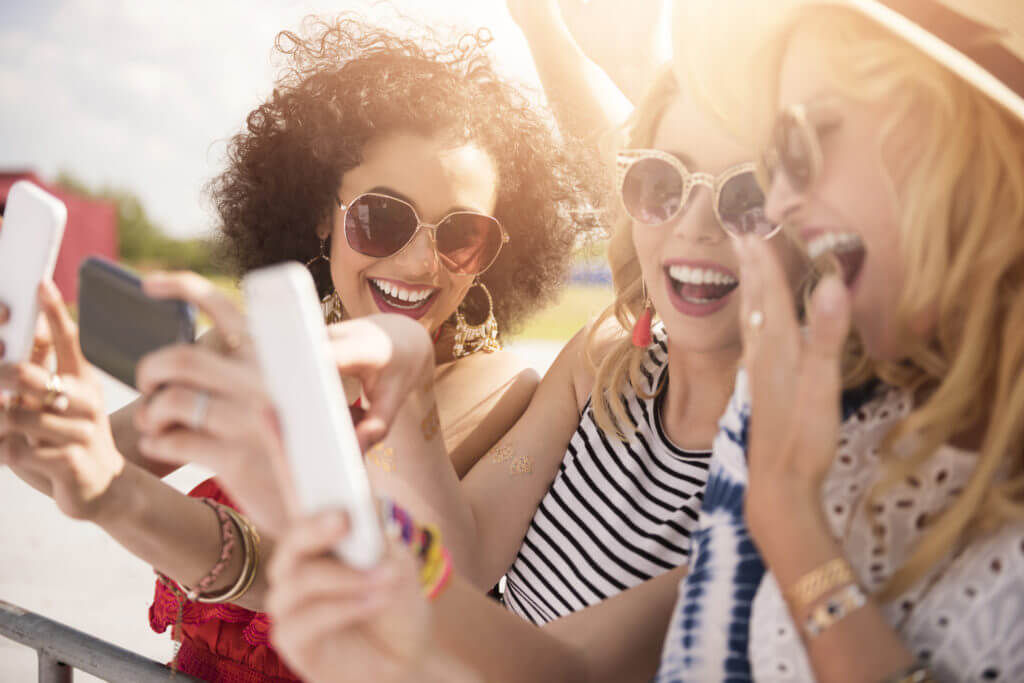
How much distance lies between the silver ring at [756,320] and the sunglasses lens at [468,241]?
114cm

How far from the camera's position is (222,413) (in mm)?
789

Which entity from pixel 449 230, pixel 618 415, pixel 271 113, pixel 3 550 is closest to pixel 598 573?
pixel 618 415

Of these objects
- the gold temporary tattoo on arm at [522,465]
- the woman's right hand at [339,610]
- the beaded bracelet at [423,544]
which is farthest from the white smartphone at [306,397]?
the gold temporary tattoo on arm at [522,465]

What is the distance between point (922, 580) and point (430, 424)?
85 centimetres

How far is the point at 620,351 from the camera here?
70.0 inches

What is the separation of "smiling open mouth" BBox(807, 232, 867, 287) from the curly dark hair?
1.28 meters

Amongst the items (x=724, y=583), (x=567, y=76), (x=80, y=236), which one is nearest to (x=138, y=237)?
(x=80, y=236)

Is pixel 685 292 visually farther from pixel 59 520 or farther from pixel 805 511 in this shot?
pixel 59 520

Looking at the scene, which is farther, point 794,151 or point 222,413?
point 794,151

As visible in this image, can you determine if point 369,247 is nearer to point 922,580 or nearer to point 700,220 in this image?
point 700,220

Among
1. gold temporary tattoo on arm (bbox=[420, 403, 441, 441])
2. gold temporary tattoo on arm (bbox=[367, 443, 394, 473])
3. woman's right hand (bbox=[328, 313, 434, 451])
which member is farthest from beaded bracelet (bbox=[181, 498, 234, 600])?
woman's right hand (bbox=[328, 313, 434, 451])

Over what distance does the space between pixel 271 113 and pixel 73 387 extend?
4.79 feet

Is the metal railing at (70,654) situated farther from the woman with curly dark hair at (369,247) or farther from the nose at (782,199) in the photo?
the nose at (782,199)

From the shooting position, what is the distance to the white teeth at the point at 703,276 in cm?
142
